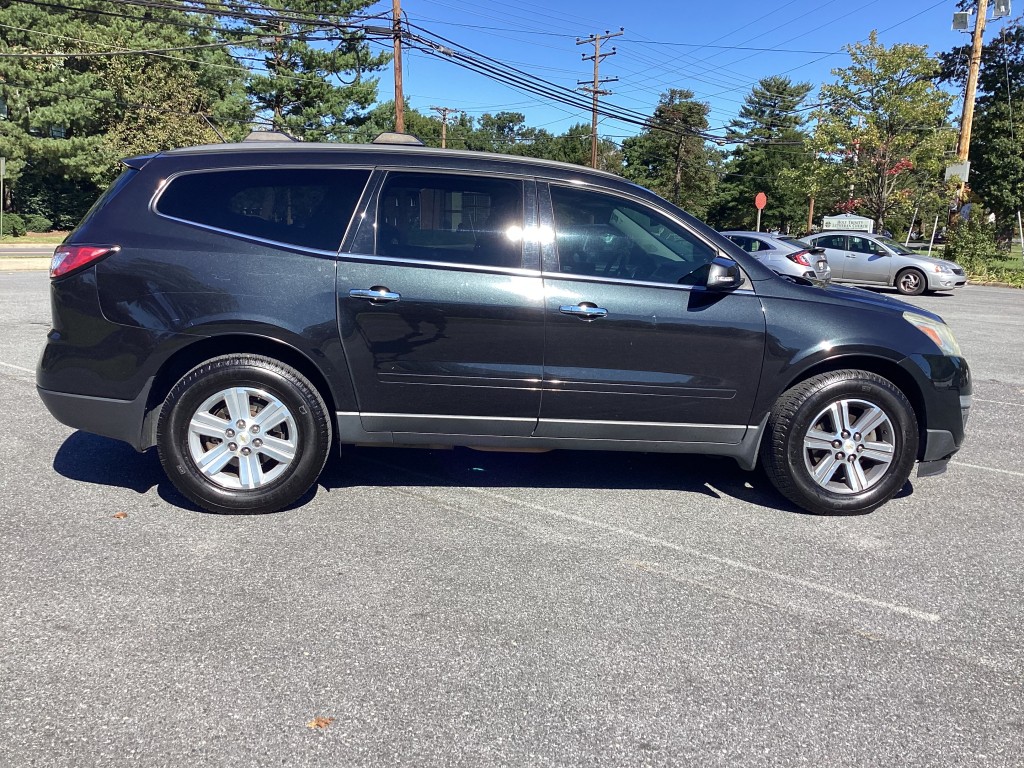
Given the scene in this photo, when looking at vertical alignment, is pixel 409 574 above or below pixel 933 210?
below

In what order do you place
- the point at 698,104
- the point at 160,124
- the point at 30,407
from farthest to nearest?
the point at 698,104
the point at 160,124
the point at 30,407

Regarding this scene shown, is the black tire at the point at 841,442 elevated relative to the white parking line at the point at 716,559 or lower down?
elevated

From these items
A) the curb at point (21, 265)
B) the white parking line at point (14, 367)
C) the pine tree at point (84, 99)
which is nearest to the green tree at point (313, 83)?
the pine tree at point (84, 99)

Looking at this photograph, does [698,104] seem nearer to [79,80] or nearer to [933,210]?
[933,210]

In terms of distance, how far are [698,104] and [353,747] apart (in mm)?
76163

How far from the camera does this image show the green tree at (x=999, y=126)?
41.0m

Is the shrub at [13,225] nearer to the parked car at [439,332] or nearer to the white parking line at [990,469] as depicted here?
the parked car at [439,332]

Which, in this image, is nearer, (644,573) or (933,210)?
(644,573)

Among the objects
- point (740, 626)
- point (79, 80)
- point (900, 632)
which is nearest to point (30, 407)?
point (740, 626)

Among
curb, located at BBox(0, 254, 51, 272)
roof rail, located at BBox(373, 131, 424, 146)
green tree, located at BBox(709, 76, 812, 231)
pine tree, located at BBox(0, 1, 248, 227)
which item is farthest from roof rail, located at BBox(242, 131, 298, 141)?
green tree, located at BBox(709, 76, 812, 231)

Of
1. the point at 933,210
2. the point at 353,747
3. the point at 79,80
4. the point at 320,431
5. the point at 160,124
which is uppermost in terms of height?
the point at 79,80

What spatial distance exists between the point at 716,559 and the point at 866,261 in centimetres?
1841

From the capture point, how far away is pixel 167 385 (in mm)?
4094

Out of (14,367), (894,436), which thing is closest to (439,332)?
(894,436)
